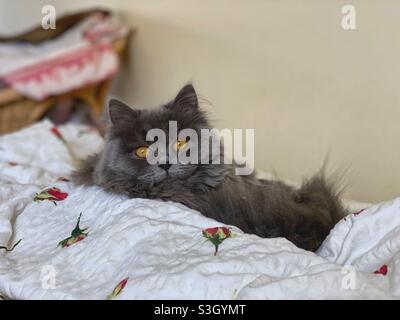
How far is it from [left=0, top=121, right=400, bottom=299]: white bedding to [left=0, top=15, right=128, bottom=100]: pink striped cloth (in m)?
1.71

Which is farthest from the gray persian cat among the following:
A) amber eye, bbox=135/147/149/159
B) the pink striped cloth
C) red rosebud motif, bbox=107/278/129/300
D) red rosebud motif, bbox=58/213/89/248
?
the pink striped cloth

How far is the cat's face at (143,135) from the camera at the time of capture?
4.48 ft

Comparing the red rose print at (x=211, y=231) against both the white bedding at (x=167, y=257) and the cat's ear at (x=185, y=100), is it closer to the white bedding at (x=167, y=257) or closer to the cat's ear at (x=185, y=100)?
the white bedding at (x=167, y=257)

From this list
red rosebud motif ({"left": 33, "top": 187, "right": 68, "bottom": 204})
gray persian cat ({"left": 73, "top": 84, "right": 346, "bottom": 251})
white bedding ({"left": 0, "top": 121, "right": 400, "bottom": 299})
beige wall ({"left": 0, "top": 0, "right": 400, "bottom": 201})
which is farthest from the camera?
beige wall ({"left": 0, "top": 0, "right": 400, "bottom": 201})

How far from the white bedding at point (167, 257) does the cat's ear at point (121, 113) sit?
201 mm

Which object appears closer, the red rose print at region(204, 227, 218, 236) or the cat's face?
the red rose print at region(204, 227, 218, 236)

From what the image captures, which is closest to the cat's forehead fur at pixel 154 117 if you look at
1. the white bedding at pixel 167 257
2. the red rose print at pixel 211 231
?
the white bedding at pixel 167 257

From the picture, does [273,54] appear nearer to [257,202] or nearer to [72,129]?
[72,129]

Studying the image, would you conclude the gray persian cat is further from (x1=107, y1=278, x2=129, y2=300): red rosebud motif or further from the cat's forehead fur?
(x1=107, y1=278, x2=129, y2=300): red rosebud motif

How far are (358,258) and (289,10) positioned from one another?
1.40 m

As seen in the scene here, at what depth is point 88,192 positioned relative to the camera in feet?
4.76

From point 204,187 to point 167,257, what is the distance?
35cm

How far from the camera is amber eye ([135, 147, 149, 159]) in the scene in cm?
137

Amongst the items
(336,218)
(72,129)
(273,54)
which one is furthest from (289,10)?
(336,218)
